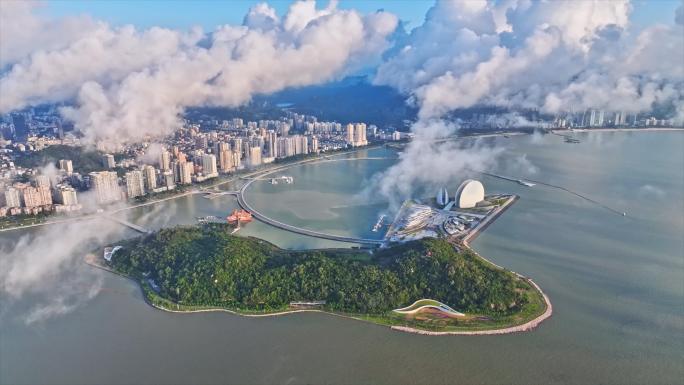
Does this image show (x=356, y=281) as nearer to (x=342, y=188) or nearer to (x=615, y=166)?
(x=342, y=188)

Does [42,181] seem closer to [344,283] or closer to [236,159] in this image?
[236,159]

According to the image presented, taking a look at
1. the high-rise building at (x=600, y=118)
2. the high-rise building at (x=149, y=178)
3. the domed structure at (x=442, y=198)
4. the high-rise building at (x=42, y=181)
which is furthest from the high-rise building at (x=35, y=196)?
the high-rise building at (x=600, y=118)

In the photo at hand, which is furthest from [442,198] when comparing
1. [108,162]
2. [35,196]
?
[108,162]

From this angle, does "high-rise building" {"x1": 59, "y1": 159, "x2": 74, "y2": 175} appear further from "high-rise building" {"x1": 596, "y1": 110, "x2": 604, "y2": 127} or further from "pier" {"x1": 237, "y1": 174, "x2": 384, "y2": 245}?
"high-rise building" {"x1": 596, "y1": 110, "x2": 604, "y2": 127}

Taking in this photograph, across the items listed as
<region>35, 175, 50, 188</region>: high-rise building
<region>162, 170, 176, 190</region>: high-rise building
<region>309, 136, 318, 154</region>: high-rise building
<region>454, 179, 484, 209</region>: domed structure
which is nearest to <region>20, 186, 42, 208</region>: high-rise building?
<region>35, 175, 50, 188</region>: high-rise building

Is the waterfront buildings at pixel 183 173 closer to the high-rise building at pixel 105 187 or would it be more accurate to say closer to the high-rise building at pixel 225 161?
the high-rise building at pixel 225 161

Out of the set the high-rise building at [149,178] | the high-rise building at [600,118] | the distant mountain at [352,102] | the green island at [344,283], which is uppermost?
the distant mountain at [352,102]

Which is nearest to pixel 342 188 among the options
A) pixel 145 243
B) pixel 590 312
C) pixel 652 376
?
pixel 145 243
